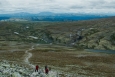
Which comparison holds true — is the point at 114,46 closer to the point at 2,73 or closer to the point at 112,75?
the point at 112,75

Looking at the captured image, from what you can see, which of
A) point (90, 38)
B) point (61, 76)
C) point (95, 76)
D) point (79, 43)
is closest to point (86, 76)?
point (95, 76)

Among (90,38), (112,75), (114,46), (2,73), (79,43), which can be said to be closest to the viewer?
(2,73)

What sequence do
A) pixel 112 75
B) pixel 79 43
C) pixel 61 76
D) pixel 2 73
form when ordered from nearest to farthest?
pixel 2 73 → pixel 61 76 → pixel 112 75 → pixel 79 43

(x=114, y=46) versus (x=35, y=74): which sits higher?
(x=35, y=74)

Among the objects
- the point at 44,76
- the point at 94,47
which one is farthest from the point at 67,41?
the point at 44,76

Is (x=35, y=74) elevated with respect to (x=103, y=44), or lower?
elevated

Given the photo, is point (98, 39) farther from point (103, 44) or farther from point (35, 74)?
point (35, 74)

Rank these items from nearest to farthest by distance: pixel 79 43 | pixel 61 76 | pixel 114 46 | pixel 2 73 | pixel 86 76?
pixel 2 73, pixel 61 76, pixel 86 76, pixel 114 46, pixel 79 43

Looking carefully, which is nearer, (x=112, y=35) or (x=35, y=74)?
(x=35, y=74)

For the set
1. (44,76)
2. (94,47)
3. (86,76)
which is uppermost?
→ (44,76)
